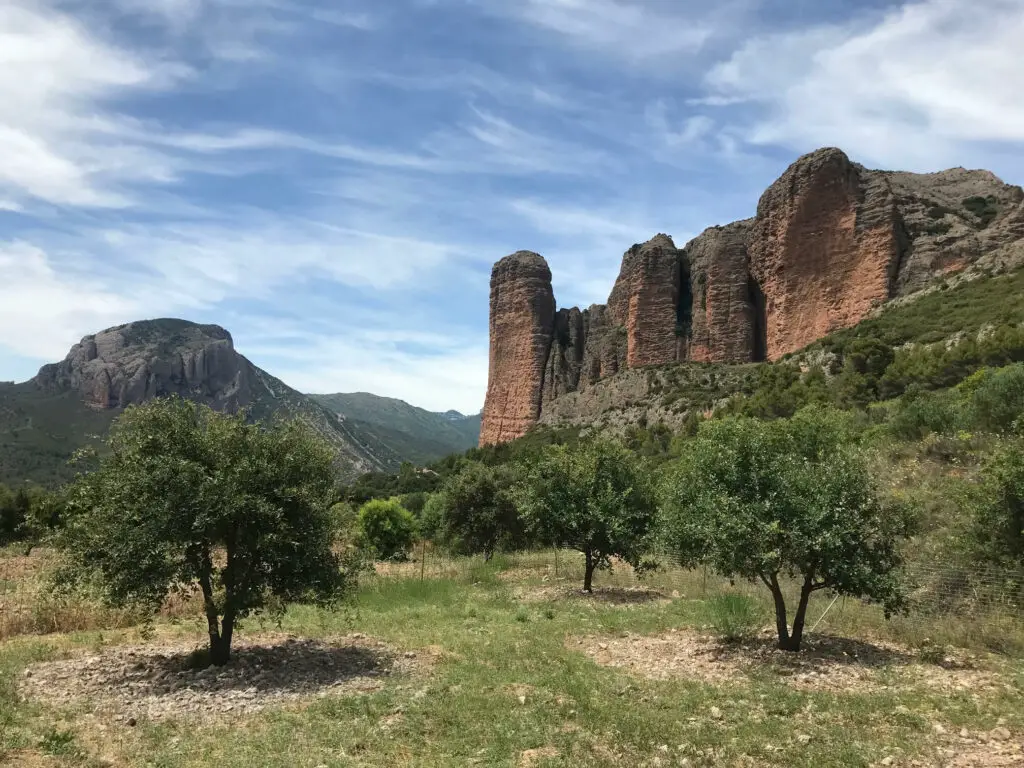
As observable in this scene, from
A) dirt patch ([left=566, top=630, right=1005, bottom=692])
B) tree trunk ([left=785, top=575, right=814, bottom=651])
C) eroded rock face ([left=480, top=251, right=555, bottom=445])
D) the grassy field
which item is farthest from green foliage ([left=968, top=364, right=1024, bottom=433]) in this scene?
eroded rock face ([left=480, top=251, right=555, bottom=445])

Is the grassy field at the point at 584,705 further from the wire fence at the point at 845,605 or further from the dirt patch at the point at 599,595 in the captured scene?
the dirt patch at the point at 599,595

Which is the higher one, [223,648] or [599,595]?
[223,648]

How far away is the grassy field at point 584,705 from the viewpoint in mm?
7824

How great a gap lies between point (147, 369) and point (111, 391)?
1508cm

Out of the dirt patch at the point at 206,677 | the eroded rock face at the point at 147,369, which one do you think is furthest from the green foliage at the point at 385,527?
the eroded rock face at the point at 147,369

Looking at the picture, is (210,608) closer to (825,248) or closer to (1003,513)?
(1003,513)

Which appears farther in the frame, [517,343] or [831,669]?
[517,343]

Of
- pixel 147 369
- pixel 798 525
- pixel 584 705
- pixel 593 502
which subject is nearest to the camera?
pixel 584 705

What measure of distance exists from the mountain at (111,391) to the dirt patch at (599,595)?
99206 mm

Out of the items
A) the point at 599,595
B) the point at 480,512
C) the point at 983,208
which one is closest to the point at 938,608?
the point at 599,595

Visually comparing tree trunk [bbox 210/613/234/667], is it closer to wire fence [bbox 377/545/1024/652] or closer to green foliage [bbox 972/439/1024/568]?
wire fence [bbox 377/545/1024/652]

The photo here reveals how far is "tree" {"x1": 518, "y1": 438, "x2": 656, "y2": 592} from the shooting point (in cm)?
2269

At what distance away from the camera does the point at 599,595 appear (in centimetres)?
2238

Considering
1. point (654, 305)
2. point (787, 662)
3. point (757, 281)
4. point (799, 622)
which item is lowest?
point (787, 662)
